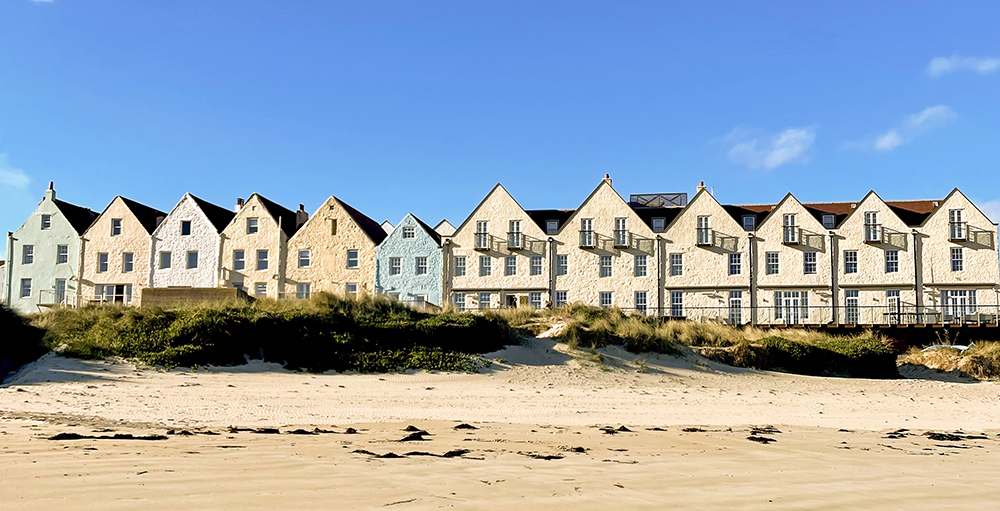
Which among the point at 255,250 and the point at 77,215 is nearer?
the point at 255,250

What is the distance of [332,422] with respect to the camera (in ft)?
43.8

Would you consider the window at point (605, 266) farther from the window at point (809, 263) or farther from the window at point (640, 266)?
the window at point (809, 263)

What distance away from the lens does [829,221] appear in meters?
48.6

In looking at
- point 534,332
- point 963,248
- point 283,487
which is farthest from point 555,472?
point 963,248

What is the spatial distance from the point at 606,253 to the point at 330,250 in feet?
56.2

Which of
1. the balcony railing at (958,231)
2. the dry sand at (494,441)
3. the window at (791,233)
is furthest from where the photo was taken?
the window at (791,233)

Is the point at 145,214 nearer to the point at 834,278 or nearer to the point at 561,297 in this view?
the point at 561,297

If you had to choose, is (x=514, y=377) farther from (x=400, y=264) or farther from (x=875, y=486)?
(x=400, y=264)

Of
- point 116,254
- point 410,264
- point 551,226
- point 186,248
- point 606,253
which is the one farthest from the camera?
point 116,254

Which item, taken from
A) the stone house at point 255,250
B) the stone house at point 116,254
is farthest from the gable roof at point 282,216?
the stone house at point 116,254

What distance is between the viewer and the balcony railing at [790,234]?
47.6 metres

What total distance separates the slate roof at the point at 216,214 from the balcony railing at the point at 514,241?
18.7 m

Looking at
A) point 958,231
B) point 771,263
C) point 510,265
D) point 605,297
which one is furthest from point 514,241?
point 958,231

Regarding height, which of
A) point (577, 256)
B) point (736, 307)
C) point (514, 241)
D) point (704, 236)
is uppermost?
point (704, 236)
